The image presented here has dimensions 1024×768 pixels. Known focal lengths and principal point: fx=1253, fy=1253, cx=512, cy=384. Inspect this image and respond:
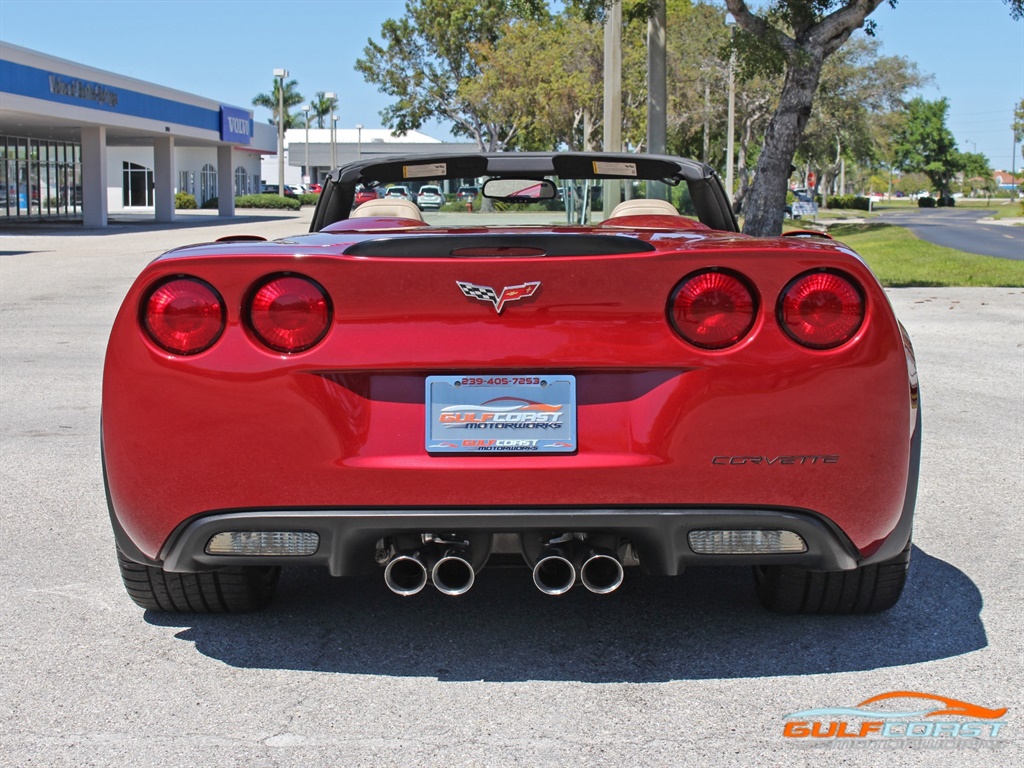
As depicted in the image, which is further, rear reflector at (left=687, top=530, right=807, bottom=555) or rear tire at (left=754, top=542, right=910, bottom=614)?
rear tire at (left=754, top=542, right=910, bottom=614)

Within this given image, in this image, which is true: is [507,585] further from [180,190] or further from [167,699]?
[180,190]

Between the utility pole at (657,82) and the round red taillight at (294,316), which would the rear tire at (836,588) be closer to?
the round red taillight at (294,316)

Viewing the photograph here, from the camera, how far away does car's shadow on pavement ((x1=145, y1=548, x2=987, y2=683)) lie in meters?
3.35

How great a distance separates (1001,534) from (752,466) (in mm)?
2200

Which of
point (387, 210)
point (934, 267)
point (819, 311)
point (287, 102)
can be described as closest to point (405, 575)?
point (819, 311)

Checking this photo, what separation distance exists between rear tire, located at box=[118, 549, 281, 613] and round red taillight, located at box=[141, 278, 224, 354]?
0.73 metres

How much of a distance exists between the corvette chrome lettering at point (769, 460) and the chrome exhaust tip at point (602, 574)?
38 cm

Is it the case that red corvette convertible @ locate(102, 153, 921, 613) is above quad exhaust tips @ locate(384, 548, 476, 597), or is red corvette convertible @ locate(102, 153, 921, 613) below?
above

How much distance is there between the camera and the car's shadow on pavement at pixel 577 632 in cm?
335

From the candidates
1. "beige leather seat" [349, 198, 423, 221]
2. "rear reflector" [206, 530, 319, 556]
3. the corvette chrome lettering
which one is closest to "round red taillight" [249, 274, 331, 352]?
"rear reflector" [206, 530, 319, 556]

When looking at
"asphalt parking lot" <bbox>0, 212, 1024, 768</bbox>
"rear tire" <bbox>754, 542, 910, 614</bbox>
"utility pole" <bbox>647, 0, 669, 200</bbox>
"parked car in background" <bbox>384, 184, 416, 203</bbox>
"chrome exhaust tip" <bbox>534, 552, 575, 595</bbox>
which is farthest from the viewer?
"utility pole" <bbox>647, 0, 669, 200</bbox>

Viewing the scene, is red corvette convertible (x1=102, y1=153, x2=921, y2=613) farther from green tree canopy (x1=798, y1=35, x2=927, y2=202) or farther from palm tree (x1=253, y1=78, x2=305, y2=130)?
palm tree (x1=253, y1=78, x2=305, y2=130)

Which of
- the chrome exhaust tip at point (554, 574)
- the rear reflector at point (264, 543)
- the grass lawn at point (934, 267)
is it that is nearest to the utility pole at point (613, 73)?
the grass lawn at point (934, 267)

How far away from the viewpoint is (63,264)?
23062mm
